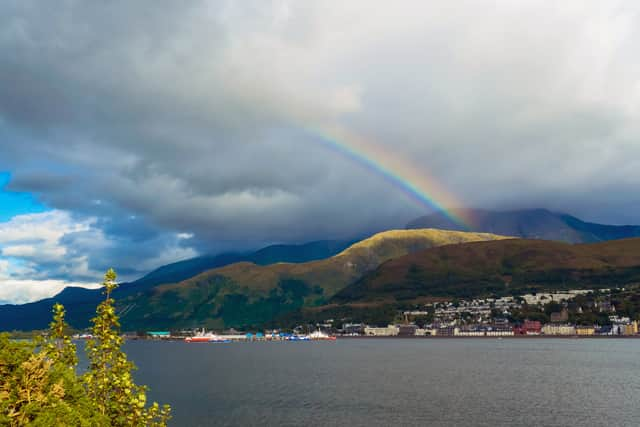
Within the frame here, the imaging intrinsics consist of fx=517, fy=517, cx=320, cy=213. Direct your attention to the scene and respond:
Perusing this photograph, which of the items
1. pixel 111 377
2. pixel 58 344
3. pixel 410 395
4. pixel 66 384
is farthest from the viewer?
pixel 410 395

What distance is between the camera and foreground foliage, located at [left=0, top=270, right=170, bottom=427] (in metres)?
25.6

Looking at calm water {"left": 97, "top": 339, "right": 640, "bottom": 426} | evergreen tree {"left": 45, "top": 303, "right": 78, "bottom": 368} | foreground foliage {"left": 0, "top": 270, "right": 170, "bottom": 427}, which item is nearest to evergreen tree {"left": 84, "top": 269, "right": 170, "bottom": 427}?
foreground foliage {"left": 0, "top": 270, "right": 170, "bottom": 427}

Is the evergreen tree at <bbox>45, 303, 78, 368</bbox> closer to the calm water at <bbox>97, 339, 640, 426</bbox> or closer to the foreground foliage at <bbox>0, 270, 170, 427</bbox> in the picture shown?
the foreground foliage at <bbox>0, 270, 170, 427</bbox>

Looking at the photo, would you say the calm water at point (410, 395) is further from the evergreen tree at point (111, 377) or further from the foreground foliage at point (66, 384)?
the foreground foliage at point (66, 384)

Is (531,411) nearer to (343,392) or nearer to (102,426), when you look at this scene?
(343,392)

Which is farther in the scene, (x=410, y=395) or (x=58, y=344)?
(x=410, y=395)

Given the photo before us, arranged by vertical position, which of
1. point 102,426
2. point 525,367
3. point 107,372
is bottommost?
point 525,367

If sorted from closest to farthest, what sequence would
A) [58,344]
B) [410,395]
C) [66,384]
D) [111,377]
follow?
[66,384], [111,377], [58,344], [410,395]

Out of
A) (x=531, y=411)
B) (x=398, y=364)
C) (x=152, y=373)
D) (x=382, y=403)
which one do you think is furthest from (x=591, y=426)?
(x=152, y=373)

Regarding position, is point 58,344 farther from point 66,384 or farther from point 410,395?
point 410,395

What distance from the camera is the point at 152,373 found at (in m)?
188

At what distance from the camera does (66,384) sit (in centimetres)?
2956

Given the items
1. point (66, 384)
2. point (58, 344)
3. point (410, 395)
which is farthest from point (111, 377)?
point (410, 395)

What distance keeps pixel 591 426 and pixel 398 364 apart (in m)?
119
